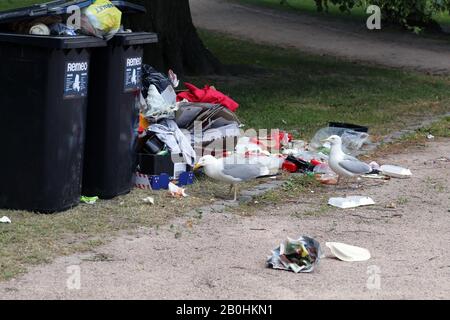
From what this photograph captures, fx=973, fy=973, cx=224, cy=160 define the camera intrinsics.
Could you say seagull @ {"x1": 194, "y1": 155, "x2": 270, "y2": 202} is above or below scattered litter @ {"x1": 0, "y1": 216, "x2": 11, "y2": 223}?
above

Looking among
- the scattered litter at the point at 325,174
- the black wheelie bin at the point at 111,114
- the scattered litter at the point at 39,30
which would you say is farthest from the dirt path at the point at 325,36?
the scattered litter at the point at 39,30

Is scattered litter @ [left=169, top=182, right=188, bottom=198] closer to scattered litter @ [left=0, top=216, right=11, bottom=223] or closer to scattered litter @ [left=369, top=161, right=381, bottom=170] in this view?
scattered litter @ [left=0, top=216, right=11, bottom=223]

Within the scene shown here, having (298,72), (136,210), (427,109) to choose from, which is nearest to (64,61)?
(136,210)

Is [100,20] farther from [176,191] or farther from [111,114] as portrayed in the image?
[176,191]

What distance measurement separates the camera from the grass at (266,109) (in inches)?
260

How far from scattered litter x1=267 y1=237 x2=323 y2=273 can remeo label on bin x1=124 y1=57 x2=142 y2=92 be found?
2175 mm

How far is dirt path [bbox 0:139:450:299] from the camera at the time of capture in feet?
18.5

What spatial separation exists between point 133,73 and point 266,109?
4.96 m

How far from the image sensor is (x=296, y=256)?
623 cm

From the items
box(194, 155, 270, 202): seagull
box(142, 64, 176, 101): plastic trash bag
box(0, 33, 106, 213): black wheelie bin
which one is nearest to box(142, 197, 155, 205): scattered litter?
box(194, 155, 270, 202): seagull

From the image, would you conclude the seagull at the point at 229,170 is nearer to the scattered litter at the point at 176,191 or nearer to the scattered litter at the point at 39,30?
the scattered litter at the point at 176,191

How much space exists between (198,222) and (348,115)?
573 centimetres

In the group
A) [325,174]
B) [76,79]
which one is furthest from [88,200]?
[325,174]

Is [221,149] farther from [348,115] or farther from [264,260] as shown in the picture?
Answer: [348,115]
